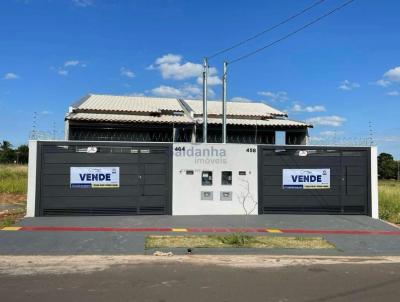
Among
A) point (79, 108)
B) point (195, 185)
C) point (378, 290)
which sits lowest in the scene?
point (378, 290)

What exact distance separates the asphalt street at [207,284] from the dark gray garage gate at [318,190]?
8.00m

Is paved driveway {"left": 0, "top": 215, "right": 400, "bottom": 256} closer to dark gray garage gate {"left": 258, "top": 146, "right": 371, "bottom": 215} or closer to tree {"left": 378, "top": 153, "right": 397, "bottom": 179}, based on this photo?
dark gray garage gate {"left": 258, "top": 146, "right": 371, "bottom": 215}

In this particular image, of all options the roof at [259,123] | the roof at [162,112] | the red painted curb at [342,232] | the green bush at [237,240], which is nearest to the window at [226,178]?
the red painted curb at [342,232]

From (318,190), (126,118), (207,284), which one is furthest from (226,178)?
(207,284)

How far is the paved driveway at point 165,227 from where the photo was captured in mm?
11539

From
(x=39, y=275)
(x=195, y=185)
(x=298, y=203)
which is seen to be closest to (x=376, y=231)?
(x=298, y=203)

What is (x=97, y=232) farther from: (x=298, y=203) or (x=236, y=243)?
(x=298, y=203)

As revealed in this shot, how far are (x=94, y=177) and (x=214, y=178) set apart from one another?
158 inches

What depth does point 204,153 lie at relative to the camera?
1769 centimetres

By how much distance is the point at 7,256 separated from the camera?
10578mm

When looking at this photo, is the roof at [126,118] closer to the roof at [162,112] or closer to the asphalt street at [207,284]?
the roof at [162,112]

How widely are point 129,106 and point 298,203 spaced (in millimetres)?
11174

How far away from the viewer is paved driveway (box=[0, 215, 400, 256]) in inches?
454

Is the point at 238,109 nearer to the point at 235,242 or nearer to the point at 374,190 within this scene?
the point at 374,190
